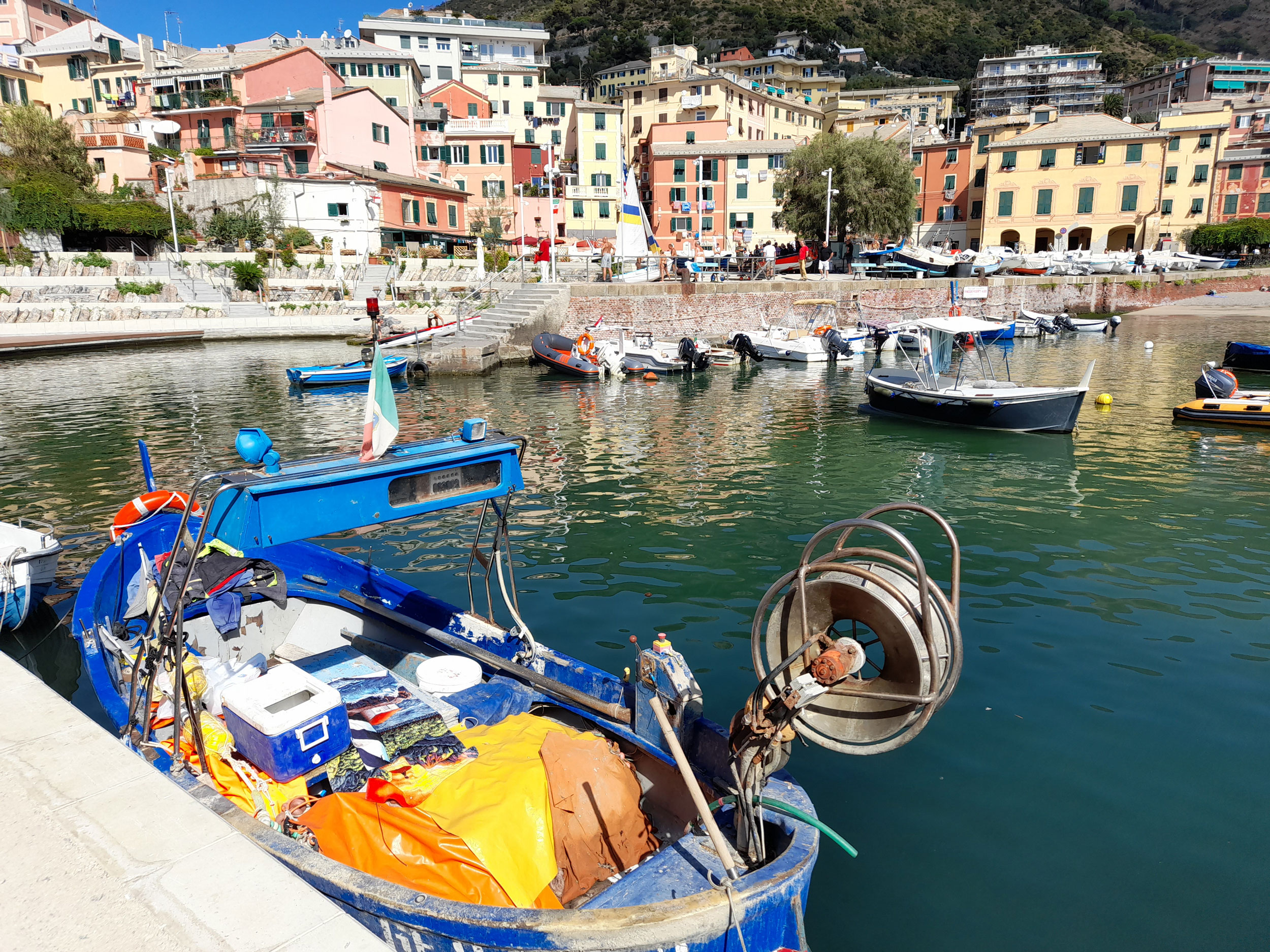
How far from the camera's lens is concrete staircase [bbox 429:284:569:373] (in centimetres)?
3128

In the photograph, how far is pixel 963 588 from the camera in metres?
10.7

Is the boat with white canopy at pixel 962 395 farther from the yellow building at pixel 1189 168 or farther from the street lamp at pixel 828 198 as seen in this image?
the yellow building at pixel 1189 168

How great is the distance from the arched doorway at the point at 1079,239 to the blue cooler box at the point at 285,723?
67375 millimetres

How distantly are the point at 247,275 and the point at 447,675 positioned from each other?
44518 millimetres

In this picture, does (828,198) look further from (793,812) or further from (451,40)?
(451,40)

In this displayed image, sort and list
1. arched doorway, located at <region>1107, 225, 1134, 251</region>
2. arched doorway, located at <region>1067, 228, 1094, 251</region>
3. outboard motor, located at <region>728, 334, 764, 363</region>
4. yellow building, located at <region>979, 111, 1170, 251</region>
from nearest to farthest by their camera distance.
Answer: outboard motor, located at <region>728, 334, 764, 363</region>
yellow building, located at <region>979, 111, 1170, 251</region>
arched doorway, located at <region>1067, 228, 1094, 251</region>
arched doorway, located at <region>1107, 225, 1134, 251</region>

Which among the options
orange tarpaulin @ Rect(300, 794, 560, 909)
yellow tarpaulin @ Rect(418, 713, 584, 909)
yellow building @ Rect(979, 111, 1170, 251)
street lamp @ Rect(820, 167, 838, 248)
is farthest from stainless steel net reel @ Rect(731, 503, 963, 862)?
yellow building @ Rect(979, 111, 1170, 251)

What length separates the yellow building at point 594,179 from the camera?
61500mm

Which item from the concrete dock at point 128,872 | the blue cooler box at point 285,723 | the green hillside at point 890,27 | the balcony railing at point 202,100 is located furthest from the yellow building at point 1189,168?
the concrete dock at point 128,872

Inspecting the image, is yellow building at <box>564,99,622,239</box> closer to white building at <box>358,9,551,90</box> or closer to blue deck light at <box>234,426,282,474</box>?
white building at <box>358,9,551,90</box>

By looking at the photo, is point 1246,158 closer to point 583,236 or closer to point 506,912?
point 583,236

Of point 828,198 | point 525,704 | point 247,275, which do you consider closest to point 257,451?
point 525,704

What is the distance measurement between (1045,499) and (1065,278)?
42.5 meters

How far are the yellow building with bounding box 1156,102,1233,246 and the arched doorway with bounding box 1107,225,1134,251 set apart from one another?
199 centimetres
